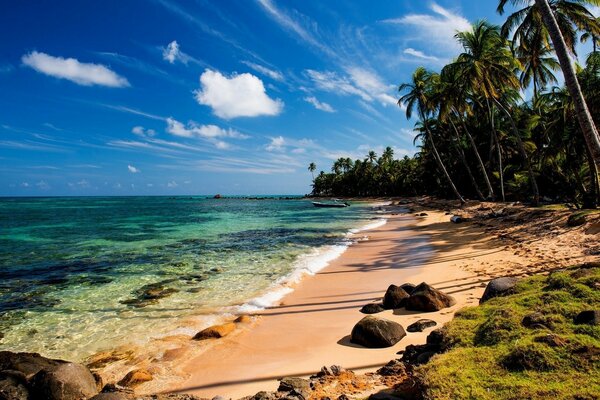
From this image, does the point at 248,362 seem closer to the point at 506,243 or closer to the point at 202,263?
the point at 202,263

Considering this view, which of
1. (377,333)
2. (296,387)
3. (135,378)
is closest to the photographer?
(296,387)

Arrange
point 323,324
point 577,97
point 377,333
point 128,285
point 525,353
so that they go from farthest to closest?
point 128,285 → point 577,97 → point 323,324 → point 377,333 → point 525,353

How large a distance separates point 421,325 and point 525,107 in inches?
1732

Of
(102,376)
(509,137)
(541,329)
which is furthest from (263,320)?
(509,137)

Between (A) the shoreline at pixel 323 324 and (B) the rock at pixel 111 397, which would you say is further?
(A) the shoreline at pixel 323 324

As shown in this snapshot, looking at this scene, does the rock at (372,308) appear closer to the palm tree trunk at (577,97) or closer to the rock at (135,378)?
the rock at (135,378)

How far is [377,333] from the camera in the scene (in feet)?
19.9

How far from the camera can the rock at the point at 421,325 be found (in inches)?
255

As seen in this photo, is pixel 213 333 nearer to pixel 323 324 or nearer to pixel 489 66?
pixel 323 324

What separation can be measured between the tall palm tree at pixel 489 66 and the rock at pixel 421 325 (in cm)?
2310

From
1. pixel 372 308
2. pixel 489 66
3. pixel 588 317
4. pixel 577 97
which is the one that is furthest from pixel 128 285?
pixel 489 66

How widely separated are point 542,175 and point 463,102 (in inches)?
403

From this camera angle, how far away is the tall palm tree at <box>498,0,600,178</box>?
392 inches

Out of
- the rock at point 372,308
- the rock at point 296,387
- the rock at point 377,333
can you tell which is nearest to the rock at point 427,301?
the rock at point 372,308
